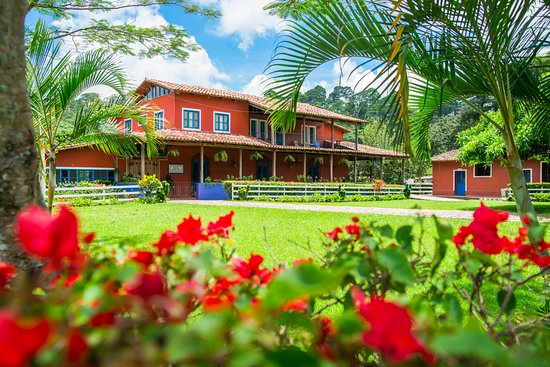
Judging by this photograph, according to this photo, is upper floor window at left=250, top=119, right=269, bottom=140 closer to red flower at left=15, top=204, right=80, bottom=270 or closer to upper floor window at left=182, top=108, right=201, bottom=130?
upper floor window at left=182, top=108, right=201, bottom=130

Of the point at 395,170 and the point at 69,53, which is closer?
the point at 69,53

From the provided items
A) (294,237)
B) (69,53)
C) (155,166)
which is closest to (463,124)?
(155,166)

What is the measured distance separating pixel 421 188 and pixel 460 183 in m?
2.62

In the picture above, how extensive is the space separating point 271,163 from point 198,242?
23.3 m

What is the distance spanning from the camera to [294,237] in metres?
6.64

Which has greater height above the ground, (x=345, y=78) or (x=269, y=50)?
(x=269, y=50)

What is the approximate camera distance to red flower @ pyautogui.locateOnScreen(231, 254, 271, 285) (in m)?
0.89

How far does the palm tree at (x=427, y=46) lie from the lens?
224cm

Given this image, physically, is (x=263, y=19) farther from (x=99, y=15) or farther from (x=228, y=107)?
(x=228, y=107)

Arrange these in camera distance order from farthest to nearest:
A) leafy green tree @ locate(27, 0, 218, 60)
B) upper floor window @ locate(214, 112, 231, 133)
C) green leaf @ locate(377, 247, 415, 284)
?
upper floor window @ locate(214, 112, 231, 133)
leafy green tree @ locate(27, 0, 218, 60)
green leaf @ locate(377, 247, 415, 284)

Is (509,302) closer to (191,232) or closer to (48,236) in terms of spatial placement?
(191,232)

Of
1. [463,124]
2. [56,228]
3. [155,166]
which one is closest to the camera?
[56,228]

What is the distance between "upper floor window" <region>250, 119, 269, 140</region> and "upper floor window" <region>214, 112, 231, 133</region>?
173 centimetres

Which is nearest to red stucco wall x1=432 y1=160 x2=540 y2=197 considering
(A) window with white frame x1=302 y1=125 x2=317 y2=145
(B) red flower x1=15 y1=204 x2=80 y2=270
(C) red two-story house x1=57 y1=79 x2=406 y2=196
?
(C) red two-story house x1=57 y1=79 x2=406 y2=196
